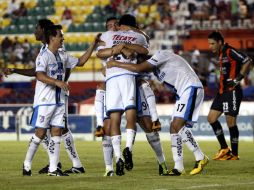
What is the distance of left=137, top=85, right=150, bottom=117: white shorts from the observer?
39.7 ft

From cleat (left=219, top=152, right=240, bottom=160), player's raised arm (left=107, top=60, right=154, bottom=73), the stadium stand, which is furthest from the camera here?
the stadium stand

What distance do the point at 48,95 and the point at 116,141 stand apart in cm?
114

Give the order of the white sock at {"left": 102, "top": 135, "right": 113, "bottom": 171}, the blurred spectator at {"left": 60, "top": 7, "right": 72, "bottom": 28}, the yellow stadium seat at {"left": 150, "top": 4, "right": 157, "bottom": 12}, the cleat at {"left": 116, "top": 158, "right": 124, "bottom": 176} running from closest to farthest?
the cleat at {"left": 116, "top": 158, "right": 124, "bottom": 176}, the white sock at {"left": 102, "top": 135, "right": 113, "bottom": 171}, the yellow stadium seat at {"left": 150, "top": 4, "right": 157, "bottom": 12}, the blurred spectator at {"left": 60, "top": 7, "right": 72, "bottom": 28}

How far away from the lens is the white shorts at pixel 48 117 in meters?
11.8

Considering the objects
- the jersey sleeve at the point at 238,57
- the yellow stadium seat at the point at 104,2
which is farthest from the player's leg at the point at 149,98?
the yellow stadium seat at the point at 104,2

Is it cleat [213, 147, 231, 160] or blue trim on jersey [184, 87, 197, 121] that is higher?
blue trim on jersey [184, 87, 197, 121]

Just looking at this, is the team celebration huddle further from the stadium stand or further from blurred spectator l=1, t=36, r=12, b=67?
blurred spectator l=1, t=36, r=12, b=67

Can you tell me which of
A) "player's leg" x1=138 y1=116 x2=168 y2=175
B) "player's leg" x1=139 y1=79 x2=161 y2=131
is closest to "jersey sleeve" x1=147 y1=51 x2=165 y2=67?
"player's leg" x1=139 y1=79 x2=161 y2=131

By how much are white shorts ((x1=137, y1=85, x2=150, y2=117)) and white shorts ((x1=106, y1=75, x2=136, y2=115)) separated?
0.33 meters

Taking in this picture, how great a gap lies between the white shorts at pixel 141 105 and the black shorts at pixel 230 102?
446cm

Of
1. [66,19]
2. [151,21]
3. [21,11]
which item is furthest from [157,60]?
[21,11]

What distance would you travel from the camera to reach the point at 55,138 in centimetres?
1174

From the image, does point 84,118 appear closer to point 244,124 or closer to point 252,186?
point 244,124

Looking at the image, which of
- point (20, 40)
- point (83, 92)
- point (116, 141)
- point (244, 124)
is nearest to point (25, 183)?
point (116, 141)
